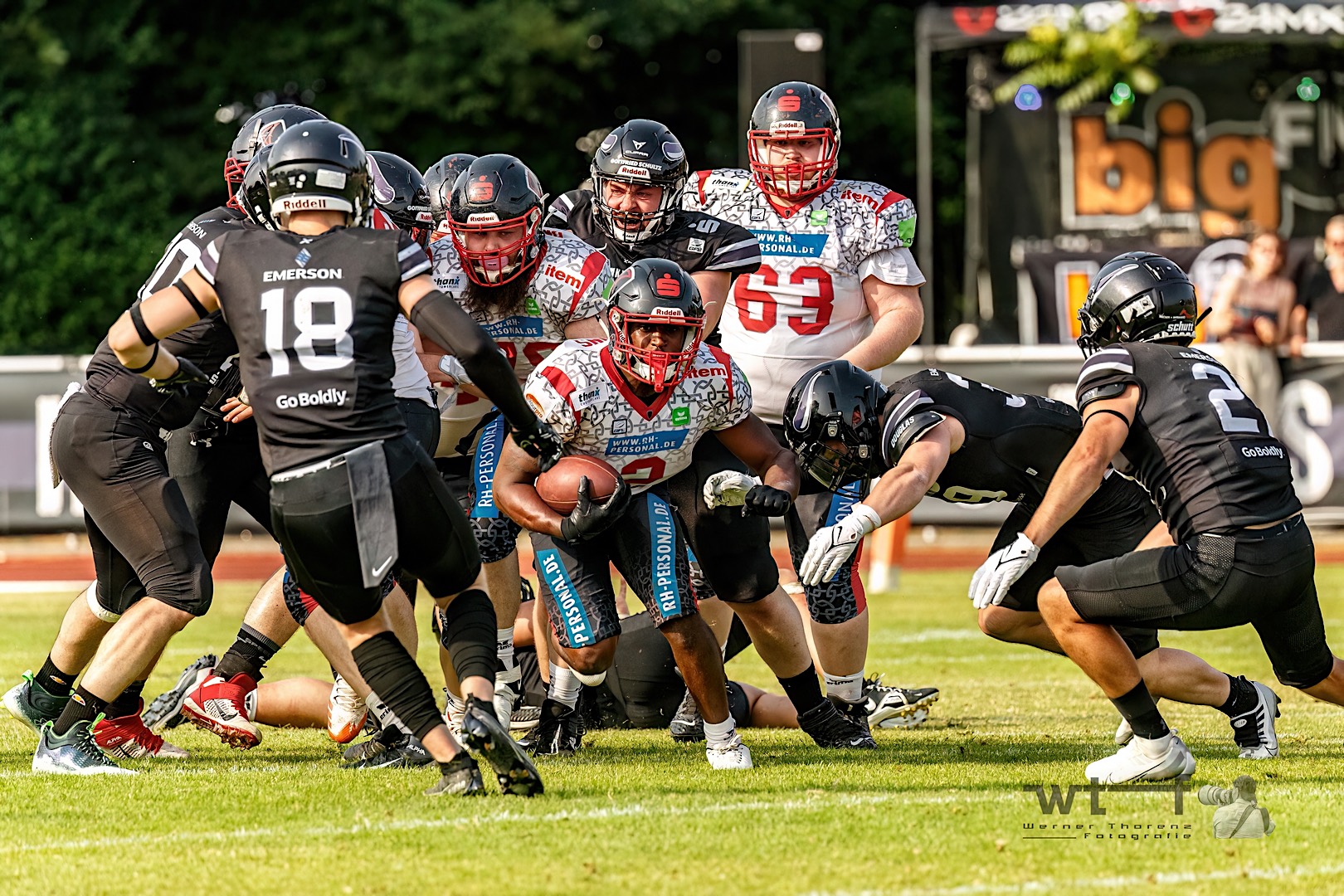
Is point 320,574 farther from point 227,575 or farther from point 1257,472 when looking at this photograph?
point 227,575

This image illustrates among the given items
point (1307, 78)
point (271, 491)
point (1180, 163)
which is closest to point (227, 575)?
point (271, 491)

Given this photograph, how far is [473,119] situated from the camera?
19844 mm

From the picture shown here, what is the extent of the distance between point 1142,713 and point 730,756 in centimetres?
125

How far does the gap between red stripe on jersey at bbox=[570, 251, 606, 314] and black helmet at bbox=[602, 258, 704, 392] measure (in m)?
0.72

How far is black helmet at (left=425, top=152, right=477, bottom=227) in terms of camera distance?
6.56 meters

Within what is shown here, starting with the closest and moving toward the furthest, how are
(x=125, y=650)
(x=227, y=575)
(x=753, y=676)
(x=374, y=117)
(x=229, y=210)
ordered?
(x=125, y=650)
(x=229, y=210)
(x=753, y=676)
(x=227, y=575)
(x=374, y=117)

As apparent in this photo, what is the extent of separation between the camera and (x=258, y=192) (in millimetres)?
5402

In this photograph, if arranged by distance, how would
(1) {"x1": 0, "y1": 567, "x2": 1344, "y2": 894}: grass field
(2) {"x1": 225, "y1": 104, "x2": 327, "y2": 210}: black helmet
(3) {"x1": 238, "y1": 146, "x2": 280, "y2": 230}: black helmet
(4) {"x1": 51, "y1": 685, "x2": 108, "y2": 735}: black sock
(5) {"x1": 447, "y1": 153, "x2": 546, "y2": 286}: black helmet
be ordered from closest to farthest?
(1) {"x1": 0, "y1": 567, "x2": 1344, "y2": 894}: grass field, (3) {"x1": 238, "y1": 146, "x2": 280, "y2": 230}: black helmet, (4) {"x1": 51, "y1": 685, "x2": 108, "y2": 735}: black sock, (2) {"x1": 225, "y1": 104, "x2": 327, "y2": 210}: black helmet, (5) {"x1": 447, "y1": 153, "x2": 546, "y2": 286}: black helmet

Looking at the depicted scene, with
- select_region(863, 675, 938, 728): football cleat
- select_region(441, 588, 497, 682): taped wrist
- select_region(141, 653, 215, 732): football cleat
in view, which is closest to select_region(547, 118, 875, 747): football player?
select_region(863, 675, 938, 728): football cleat

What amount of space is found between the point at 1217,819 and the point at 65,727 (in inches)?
136

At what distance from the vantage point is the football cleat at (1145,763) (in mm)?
5230

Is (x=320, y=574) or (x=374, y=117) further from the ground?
(x=374, y=117)

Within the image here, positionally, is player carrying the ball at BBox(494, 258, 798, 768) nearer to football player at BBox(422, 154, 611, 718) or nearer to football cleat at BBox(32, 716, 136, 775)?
football player at BBox(422, 154, 611, 718)

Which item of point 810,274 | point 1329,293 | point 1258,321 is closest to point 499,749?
point 810,274
